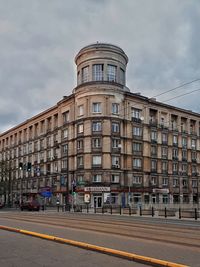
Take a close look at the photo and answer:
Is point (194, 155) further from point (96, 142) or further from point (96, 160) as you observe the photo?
point (96, 160)

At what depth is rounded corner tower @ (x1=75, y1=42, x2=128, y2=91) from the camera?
62969 millimetres

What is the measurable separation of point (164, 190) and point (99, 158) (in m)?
16.8

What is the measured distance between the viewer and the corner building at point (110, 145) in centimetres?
6091

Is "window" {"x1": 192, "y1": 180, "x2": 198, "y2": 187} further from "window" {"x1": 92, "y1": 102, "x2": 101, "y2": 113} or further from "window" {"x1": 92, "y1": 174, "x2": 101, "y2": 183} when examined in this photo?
"window" {"x1": 92, "y1": 102, "x2": 101, "y2": 113}

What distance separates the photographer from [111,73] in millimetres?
64188

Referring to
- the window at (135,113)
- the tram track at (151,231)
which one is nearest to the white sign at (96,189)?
the window at (135,113)

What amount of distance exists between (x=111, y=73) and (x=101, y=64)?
243 cm

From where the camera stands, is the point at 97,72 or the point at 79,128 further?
the point at 79,128

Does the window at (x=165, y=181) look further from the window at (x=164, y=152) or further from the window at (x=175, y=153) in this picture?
the window at (x=175, y=153)

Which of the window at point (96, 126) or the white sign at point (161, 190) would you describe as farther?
the white sign at point (161, 190)

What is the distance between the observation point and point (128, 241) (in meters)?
12.4

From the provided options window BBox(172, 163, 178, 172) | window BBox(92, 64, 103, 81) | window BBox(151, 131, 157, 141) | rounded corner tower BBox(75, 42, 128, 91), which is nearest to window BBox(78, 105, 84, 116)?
rounded corner tower BBox(75, 42, 128, 91)

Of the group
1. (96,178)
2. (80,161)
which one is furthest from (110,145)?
(96,178)

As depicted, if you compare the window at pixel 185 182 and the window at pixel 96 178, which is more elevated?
the window at pixel 96 178
